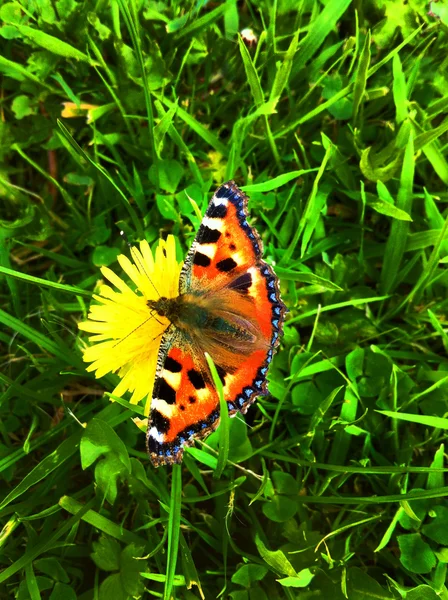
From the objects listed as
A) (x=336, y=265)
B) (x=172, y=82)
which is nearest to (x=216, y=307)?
(x=336, y=265)

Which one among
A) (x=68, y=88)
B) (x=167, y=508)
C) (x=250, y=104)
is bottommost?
(x=167, y=508)

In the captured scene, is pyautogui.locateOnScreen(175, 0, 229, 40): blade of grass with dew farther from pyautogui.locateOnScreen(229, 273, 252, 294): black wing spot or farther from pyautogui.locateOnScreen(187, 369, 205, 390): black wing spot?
pyautogui.locateOnScreen(187, 369, 205, 390): black wing spot

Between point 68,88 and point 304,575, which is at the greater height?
point 68,88

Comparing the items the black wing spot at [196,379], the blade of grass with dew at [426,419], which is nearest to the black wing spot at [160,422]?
the black wing spot at [196,379]

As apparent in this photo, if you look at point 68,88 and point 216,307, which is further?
point 68,88

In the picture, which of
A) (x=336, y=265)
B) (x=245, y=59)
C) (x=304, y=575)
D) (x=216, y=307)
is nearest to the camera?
(x=304, y=575)

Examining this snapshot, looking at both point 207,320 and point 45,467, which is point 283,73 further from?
point 45,467

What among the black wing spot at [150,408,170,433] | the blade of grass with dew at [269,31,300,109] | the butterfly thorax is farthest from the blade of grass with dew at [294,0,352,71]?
the black wing spot at [150,408,170,433]

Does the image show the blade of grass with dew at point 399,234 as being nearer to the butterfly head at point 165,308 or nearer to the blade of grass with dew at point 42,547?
the butterfly head at point 165,308

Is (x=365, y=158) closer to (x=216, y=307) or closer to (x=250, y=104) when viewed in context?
(x=250, y=104)
